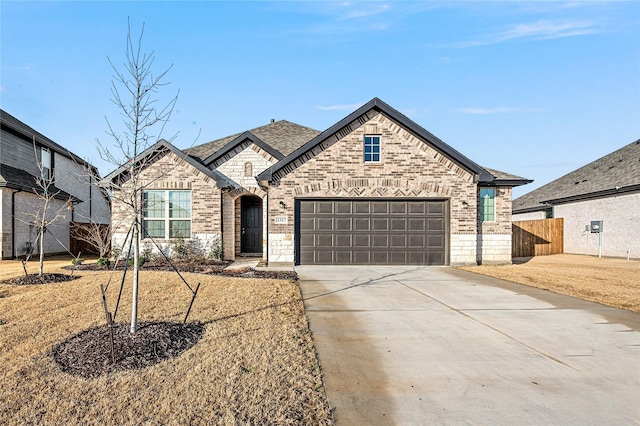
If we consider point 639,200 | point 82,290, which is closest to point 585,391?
point 82,290

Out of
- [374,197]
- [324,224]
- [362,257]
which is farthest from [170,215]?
[374,197]

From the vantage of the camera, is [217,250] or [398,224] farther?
[217,250]

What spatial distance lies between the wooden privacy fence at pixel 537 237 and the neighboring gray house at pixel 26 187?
19588mm

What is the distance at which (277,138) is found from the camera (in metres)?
19.2

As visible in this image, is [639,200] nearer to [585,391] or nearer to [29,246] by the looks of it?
[585,391]

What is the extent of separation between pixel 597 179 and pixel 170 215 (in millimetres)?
22155

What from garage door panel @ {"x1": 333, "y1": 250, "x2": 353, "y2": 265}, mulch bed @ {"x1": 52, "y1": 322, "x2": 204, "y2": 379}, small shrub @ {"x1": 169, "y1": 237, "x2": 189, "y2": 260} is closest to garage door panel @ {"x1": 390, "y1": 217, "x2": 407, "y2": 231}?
garage door panel @ {"x1": 333, "y1": 250, "x2": 353, "y2": 265}

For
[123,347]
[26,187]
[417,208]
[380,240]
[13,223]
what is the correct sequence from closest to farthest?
[123,347] < [380,240] < [417,208] < [13,223] < [26,187]

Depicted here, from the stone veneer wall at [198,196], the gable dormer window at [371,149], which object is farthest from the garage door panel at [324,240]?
the stone veneer wall at [198,196]

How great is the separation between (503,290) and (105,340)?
28.1 ft

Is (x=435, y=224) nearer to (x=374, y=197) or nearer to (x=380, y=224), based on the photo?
(x=380, y=224)

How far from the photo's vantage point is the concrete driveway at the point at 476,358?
350cm

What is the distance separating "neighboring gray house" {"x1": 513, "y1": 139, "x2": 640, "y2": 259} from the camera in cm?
1748

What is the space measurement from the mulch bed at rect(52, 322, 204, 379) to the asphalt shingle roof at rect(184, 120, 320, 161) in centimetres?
1240
